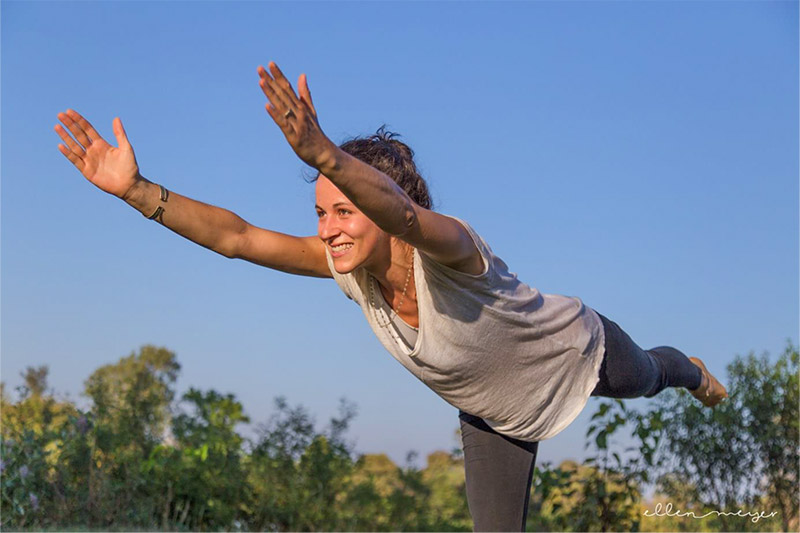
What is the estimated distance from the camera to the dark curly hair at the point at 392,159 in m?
3.49

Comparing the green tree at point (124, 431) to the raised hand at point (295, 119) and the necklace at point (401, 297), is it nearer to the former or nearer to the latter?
the necklace at point (401, 297)

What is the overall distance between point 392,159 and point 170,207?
903mm

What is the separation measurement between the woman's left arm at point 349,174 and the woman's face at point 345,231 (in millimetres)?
386

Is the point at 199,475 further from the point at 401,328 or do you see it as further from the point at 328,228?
the point at 328,228

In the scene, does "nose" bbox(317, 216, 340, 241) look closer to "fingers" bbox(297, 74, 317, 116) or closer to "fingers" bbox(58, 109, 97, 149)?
"fingers" bbox(297, 74, 317, 116)

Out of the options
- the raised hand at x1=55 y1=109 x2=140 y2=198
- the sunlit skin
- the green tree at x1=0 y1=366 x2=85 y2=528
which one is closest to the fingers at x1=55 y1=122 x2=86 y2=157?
the raised hand at x1=55 y1=109 x2=140 y2=198

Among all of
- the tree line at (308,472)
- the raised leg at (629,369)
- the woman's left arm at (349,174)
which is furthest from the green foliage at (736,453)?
the woman's left arm at (349,174)

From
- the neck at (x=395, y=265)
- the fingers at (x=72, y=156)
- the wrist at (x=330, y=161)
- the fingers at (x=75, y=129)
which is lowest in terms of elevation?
the wrist at (x=330, y=161)

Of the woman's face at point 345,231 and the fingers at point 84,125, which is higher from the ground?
the fingers at point 84,125

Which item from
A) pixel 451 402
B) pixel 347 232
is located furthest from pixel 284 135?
pixel 451 402

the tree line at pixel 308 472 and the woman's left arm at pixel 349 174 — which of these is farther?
the tree line at pixel 308 472

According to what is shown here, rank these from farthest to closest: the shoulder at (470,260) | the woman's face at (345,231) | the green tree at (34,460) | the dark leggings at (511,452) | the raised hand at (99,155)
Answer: the green tree at (34,460), the dark leggings at (511,452), the raised hand at (99,155), the woman's face at (345,231), the shoulder at (470,260)

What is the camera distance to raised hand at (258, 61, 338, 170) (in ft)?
7.55

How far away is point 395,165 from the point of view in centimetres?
351
